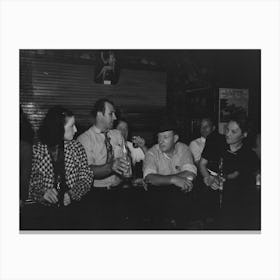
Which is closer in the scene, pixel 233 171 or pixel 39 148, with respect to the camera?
pixel 39 148

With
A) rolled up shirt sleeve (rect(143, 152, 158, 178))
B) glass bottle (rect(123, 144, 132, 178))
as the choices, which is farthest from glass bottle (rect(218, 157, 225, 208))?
glass bottle (rect(123, 144, 132, 178))

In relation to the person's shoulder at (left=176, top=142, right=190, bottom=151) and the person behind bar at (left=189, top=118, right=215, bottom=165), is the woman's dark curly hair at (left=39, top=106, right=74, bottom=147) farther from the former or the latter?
the person behind bar at (left=189, top=118, right=215, bottom=165)

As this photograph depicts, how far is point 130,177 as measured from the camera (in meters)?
3.04

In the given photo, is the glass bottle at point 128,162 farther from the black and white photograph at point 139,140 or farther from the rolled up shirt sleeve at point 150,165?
the rolled up shirt sleeve at point 150,165

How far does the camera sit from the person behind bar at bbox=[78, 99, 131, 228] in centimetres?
299

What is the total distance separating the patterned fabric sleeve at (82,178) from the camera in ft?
9.81

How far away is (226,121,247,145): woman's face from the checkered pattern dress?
1.04m

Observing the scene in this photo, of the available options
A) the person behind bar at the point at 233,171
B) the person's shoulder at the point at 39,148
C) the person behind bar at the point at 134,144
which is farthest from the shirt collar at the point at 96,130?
the person behind bar at the point at 233,171

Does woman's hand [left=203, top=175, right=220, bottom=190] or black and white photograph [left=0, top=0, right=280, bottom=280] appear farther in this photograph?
woman's hand [left=203, top=175, right=220, bottom=190]

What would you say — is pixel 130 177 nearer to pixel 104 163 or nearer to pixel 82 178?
pixel 104 163

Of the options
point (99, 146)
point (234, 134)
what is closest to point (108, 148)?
point (99, 146)

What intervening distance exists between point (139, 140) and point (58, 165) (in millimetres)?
603
